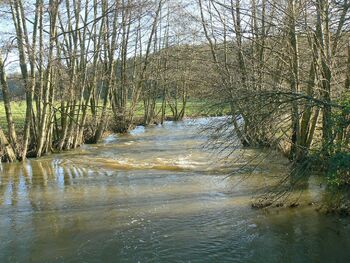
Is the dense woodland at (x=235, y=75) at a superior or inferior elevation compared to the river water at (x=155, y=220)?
superior

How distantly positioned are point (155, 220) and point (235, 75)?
242 inches

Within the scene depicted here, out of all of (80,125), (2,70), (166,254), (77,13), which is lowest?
(166,254)

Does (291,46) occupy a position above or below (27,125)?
above

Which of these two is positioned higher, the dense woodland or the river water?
the dense woodland

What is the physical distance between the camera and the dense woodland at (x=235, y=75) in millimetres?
6719

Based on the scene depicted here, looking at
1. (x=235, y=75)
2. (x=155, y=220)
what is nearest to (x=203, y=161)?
(x=235, y=75)

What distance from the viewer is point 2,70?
1443 centimetres

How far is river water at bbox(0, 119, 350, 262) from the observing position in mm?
6805

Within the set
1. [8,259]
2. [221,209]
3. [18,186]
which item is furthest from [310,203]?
[18,186]

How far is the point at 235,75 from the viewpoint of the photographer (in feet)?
42.5

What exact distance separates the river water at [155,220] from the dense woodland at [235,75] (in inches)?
48.9

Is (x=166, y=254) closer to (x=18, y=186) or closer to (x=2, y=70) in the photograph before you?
(x=18, y=186)

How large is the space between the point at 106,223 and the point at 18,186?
4637mm

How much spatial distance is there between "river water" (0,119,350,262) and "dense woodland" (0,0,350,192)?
1.24 meters
